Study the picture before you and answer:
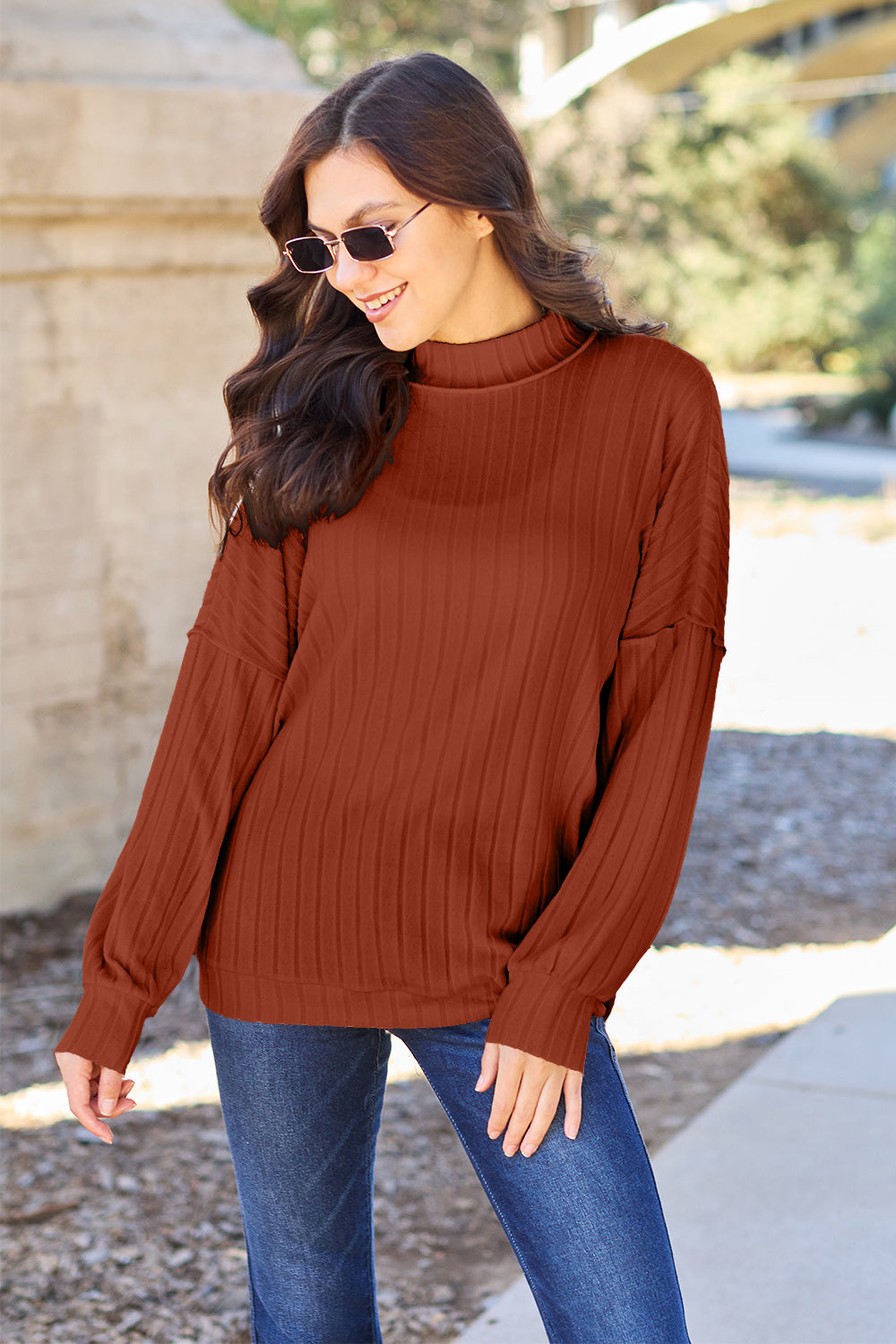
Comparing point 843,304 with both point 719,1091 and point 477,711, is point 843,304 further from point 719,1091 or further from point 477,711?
point 477,711

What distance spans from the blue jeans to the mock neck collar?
0.79m

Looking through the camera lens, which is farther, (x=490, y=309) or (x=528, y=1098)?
(x=490, y=309)

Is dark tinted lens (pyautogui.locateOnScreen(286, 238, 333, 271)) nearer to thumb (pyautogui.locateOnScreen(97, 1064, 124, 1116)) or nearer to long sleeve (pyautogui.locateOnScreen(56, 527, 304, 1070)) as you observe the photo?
long sleeve (pyautogui.locateOnScreen(56, 527, 304, 1070))

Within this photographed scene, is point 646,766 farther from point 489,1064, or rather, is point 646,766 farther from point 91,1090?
point 91,1090

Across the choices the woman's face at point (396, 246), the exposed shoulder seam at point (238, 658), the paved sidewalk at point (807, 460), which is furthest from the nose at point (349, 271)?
the paved sidewalk at point (807, 460)

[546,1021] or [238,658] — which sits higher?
[238,658]

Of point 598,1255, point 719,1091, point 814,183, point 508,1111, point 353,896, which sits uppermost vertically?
point 814,183

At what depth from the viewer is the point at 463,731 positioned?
1839 millimetres

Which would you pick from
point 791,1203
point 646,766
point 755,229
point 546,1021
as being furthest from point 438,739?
point 755,229

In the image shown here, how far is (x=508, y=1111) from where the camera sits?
1734 mm

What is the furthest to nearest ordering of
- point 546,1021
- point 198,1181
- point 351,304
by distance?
point 198,1181 < point 351,304 < point 546,1021

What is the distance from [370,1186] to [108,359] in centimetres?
361

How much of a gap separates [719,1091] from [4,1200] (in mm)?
1810

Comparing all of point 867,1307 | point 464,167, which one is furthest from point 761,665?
point 464,167
